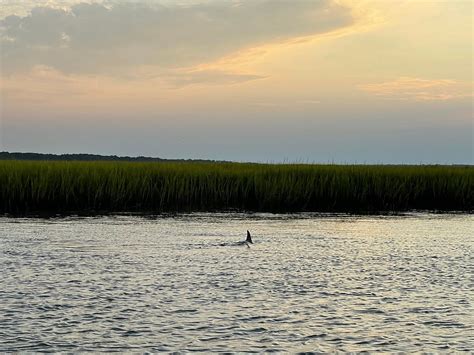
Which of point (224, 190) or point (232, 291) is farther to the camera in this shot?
point (224, 190)

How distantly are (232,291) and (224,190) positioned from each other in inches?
402

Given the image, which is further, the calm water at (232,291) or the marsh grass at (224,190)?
the marsh grass at (224,190)

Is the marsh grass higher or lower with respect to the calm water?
higher

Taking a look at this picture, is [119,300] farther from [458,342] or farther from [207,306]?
[458,342]

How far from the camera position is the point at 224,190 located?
52.6 feet

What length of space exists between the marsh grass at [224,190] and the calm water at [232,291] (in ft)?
13.9

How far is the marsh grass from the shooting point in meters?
14.6

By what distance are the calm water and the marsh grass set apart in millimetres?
4243

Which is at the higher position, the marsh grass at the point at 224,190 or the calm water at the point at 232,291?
the marsh grass at the point at 224,190

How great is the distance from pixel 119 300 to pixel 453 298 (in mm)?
2598

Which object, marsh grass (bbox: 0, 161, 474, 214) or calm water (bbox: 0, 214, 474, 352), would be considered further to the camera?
marsh grass (bbox: 0, 161, 474, 214)

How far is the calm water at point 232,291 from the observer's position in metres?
4.45

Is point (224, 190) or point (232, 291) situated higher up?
point (224, 190)

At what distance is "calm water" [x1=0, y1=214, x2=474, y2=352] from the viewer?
4.45m
